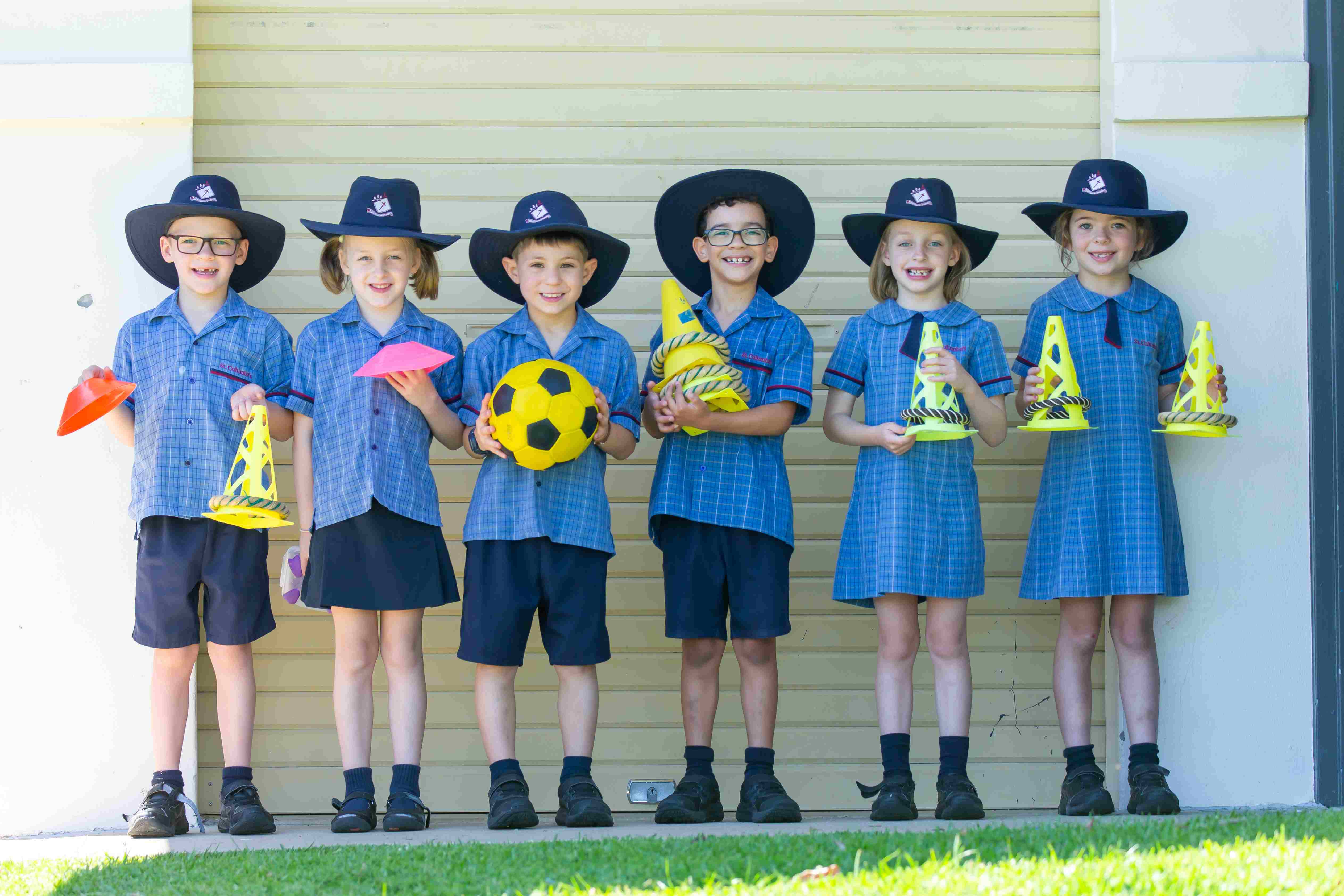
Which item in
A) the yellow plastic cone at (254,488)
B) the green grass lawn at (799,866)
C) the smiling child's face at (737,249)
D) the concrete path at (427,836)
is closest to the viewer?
the green grass lawn at (799,866)

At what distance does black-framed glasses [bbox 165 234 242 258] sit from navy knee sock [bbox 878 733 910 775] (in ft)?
8.79

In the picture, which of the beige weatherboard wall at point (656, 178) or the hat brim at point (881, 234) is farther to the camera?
the beige weatherboard wall at point (656, 178)

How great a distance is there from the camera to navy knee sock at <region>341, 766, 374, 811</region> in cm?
407

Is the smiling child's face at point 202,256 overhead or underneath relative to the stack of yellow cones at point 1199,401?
overhead

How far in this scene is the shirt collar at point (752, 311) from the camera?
14.4 ft

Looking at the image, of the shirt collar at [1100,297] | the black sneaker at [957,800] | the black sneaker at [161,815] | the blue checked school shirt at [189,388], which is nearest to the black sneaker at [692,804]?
the black sneaker at [957,800]

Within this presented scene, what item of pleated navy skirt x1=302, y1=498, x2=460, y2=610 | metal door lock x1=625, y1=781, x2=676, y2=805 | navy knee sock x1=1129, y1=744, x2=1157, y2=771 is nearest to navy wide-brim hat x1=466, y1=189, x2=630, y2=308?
pleated navy skirt x1=302, y1=498, x2=460, y2=610

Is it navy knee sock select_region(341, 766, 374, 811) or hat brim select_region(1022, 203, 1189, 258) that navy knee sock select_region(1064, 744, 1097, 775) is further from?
navy knee sock select_region(341, 766, 374, 811)

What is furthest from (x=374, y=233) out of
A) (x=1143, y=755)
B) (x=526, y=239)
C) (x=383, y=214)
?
(x=1143, y=755)

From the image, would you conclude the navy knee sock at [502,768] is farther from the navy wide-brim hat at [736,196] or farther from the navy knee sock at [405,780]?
the navy wide-brim hat at [736,196]

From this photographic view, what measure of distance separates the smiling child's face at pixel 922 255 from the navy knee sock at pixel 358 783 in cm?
237

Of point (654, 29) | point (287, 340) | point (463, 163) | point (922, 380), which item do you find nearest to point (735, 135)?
point (654, 29)

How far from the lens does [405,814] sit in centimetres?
402

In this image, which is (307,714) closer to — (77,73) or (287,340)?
(287,340)
